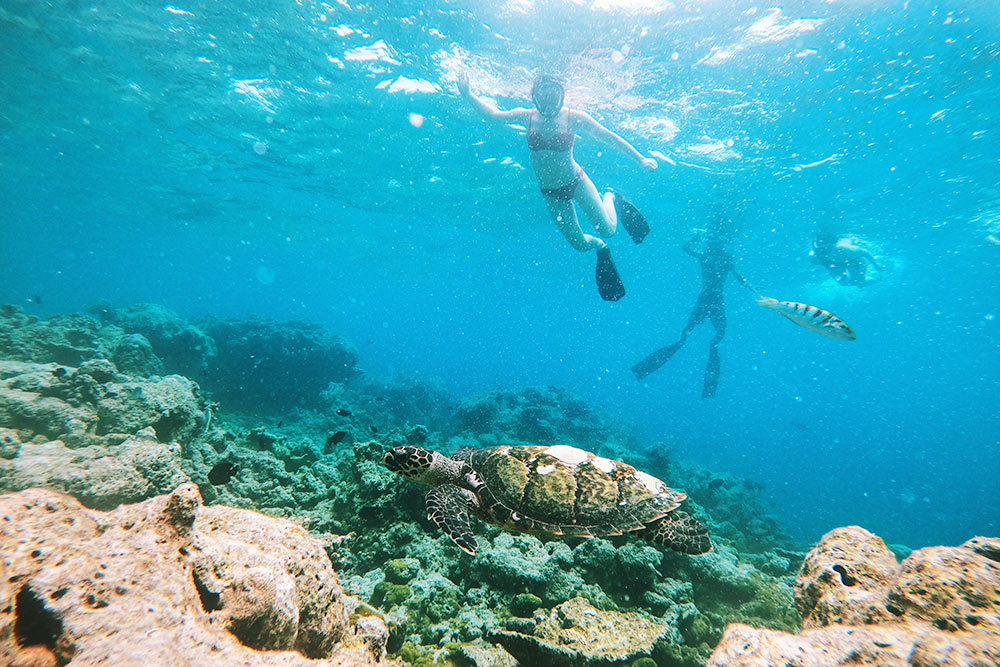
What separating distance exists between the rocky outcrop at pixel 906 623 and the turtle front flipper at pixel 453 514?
1.86m

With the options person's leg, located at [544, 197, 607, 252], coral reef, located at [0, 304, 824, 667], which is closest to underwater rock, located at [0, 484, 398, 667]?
coral reef, located at [0, 304, 824, 667]

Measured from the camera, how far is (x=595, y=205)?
33.5 ft

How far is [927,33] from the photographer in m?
9.31

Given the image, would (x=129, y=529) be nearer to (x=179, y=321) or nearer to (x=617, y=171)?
(x=179, y=321)

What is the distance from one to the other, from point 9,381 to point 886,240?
32.6 m

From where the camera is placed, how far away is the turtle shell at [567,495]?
3.56m

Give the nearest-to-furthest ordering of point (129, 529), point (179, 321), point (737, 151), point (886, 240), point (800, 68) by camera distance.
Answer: point (129, 529) → point (800, 68) → point (179, 321) → point (737, 151) → point (886, 240)

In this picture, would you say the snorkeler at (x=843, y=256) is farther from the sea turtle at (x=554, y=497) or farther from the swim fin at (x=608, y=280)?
the sea turtle at (x=554, y=497)

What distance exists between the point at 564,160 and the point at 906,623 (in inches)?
349

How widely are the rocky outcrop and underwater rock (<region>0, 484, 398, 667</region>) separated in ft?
7.16

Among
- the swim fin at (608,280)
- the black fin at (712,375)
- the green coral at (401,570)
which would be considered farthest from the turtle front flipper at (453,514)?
the black fin at (712,375)

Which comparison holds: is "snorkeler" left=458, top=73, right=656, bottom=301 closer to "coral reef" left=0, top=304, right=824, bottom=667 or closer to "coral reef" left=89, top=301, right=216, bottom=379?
"coral reef" left=0, top=304, right=824, bottom=667

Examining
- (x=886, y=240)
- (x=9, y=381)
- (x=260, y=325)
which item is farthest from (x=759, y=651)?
(x=886, y=240)

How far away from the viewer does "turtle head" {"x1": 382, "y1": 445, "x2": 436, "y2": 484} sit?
12.2ft
